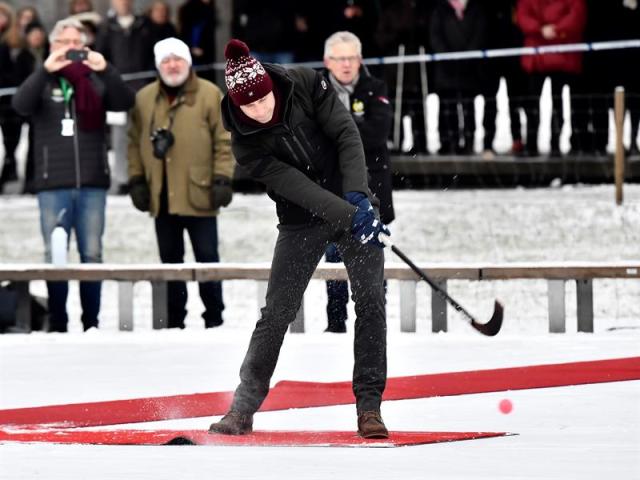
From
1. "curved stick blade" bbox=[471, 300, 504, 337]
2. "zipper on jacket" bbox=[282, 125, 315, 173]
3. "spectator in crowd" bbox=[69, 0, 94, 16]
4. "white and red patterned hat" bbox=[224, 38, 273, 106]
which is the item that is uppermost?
"spectator in crowd" bbox=[69, 0, 94, 16]

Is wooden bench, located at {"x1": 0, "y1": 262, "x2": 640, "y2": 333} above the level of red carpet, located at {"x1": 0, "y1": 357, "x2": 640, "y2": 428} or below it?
above

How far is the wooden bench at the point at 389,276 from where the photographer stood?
10250 millimetres

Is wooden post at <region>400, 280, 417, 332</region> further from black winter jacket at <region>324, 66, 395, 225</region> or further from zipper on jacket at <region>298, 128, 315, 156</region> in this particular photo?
zipper on jacket at <region>298, 128, 315, 156</region>

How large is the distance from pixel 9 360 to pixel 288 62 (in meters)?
7.24

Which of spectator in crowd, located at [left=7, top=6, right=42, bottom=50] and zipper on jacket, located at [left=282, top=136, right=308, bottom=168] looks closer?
zipper on jacket, located at [left=282, top=136, right=308, bottom=168]

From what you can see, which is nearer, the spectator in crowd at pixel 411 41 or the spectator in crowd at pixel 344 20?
the spectator in crowd at pixel 411 41

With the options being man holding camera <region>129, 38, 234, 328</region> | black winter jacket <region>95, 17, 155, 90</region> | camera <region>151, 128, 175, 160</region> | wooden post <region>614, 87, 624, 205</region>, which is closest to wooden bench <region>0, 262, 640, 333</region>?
man holding camera <region>129, 38, 234, 328</region>

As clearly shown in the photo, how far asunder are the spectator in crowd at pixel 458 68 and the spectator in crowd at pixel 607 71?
868mm

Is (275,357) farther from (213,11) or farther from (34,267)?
(213,11)

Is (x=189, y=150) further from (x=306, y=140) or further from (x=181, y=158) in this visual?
(x=306, y=140)

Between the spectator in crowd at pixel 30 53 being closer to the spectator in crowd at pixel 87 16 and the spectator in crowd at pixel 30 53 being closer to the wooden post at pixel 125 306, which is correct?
the spectator in crowd at pixel 87 16

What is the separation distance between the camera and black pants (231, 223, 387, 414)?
279 inches

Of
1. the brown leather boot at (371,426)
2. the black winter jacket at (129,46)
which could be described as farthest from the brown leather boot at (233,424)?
the black winter jacket at (129,46)

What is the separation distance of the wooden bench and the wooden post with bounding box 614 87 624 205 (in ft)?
12.6
